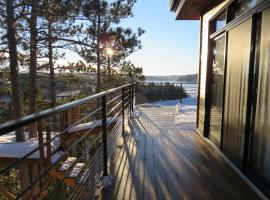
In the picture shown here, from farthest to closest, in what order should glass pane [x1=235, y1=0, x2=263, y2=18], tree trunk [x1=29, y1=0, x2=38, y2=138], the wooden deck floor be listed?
tree trunk [x1=29, y1=0, x2=38, y2=138]
glass pane [x1=235, y1=0, x2=263, y2=18]
the wooden deck floor

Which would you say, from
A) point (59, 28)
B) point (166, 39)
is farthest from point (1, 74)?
point (166, 39)

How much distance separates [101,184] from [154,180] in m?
0.55

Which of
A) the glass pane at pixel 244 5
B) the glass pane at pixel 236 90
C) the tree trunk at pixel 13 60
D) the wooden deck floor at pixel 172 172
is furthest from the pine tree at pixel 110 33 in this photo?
the glass pane at pixel 236 90

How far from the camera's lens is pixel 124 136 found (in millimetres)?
4555

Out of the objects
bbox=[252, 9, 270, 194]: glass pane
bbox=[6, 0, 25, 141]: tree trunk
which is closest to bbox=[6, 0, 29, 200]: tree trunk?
bbox=[6, 0, 25, 141]: tree trunk

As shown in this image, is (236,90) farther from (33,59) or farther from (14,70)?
(33,59)

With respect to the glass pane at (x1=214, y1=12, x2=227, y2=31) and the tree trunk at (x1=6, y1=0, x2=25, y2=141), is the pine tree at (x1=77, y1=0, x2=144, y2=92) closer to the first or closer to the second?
the tree trunk at (x1=6, y1=0, x2=25, y2=141)

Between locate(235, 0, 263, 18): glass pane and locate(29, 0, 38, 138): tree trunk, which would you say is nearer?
locate(235, 0, 263, 18): glass pane

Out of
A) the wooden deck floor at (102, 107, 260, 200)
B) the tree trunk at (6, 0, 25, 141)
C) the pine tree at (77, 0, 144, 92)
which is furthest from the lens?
the pine tree at (77, 0, 144, 92)

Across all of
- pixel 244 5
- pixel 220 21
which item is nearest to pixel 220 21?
pixel 220 21

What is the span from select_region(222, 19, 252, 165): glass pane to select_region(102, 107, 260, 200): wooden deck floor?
273 mm

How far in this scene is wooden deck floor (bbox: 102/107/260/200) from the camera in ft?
7.84

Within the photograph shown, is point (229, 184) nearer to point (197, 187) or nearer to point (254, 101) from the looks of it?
point (197, 187)

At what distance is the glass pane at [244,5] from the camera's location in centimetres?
261
